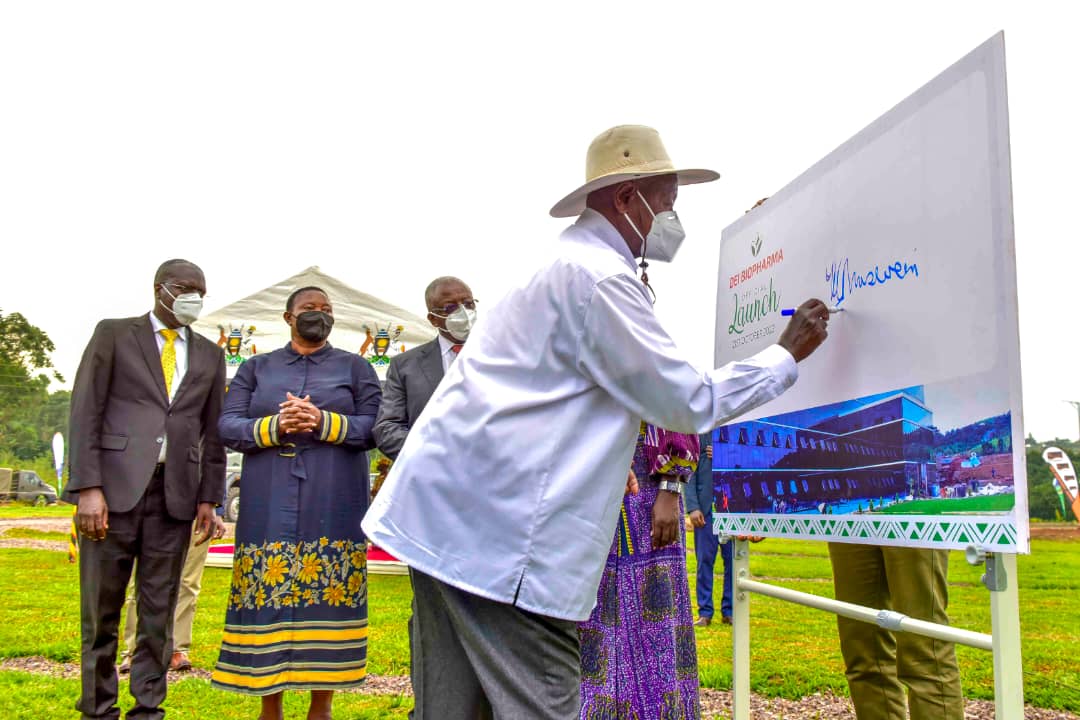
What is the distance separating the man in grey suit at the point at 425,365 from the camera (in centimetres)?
443

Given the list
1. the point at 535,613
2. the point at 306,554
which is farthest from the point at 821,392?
the point at 306,554

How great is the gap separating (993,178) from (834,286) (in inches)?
32.1

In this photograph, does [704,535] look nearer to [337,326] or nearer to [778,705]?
[778,705]

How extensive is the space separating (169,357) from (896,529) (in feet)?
11.7

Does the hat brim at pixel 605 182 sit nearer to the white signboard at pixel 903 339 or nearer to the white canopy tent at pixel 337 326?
the white signboard at pixel 903 339

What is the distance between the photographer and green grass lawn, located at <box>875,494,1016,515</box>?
221 centimetres

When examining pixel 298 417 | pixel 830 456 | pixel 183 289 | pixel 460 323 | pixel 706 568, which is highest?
pixel 183 289

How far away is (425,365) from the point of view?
4.68 m

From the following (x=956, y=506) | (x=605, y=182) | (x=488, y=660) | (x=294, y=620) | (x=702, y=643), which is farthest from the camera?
(x=702, y=643)

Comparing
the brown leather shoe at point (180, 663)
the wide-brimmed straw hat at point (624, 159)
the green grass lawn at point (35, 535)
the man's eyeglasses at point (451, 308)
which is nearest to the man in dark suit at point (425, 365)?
the man's eyeglasses at point (451, 308)

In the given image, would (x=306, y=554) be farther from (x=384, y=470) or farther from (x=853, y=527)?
(x=853, y=527)

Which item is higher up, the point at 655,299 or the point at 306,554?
the point at 655,299

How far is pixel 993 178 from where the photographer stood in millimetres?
2320

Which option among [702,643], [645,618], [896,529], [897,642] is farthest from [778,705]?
[896,529]
